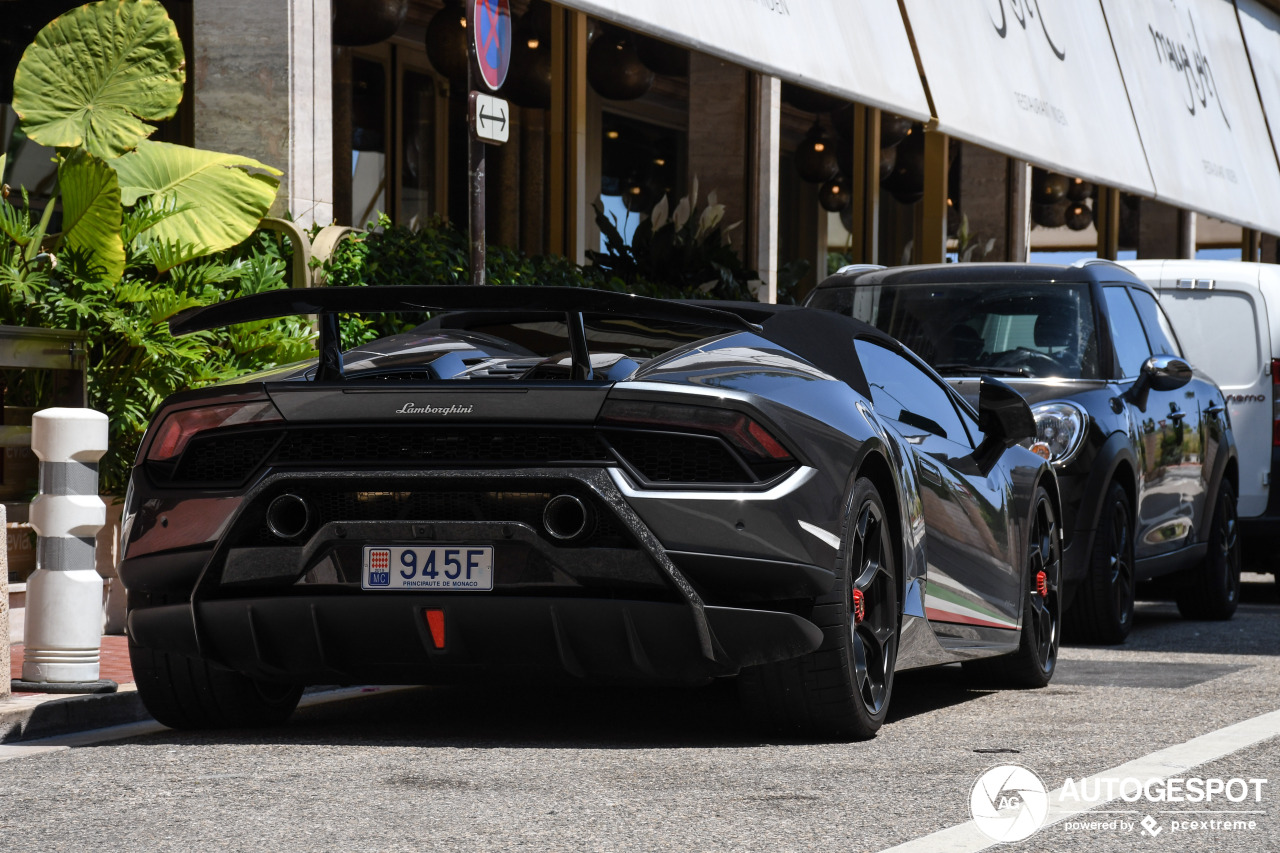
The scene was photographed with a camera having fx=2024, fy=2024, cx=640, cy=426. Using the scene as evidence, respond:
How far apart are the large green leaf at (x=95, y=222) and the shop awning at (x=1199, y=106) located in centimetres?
1747

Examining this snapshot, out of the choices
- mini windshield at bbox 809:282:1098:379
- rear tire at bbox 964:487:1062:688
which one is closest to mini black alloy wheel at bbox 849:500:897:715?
rear tire at bbox 964:487:1062:688

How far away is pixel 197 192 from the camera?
9.23 metres

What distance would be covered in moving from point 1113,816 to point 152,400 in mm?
5266

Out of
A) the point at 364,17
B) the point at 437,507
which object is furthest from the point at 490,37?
the point at 364,17

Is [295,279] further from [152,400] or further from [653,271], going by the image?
[653,271]

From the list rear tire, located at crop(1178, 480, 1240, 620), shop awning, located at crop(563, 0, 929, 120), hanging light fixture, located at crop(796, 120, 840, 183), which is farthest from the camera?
hanging light fixture, located at crop(796, 120, 840, 183)

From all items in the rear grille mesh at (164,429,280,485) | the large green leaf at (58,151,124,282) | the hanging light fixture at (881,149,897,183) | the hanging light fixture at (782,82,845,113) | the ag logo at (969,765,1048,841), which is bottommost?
the ag logo at (969,765,1048,841)

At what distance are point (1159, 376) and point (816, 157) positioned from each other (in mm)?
15052

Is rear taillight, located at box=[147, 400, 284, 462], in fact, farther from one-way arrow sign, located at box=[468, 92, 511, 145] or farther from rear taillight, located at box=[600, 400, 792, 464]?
one-way arrow sign, located at box=[468, 92, 511, 145]

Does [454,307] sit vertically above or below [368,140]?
below

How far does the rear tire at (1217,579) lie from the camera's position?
10664mm

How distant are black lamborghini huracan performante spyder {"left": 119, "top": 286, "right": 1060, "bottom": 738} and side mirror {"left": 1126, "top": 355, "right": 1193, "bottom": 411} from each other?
4161 millimetres

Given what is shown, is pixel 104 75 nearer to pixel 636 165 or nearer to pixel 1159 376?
pixel 1159 376

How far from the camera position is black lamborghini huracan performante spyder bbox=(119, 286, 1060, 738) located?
503cm
